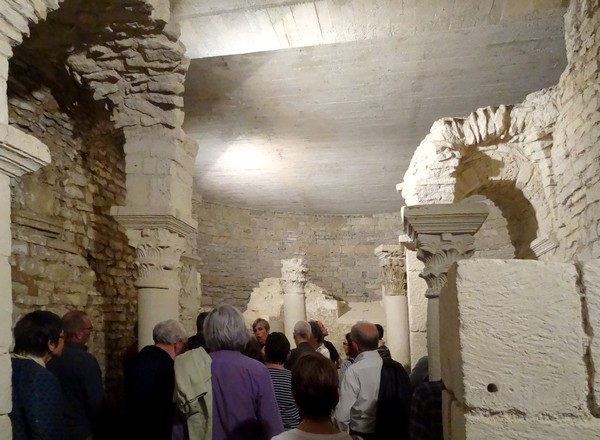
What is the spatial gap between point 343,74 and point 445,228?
4.10 m

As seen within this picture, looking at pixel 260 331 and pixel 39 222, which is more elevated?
pixel 39 222

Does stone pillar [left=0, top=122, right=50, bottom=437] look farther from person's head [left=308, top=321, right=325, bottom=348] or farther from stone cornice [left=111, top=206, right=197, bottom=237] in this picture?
person's head [left=308, top=321, right=325, bottom=348]

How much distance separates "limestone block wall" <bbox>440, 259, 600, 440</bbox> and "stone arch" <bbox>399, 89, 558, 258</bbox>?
600cm

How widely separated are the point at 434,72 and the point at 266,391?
21.9 feet

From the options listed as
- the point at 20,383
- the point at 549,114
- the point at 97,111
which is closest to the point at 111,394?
the point at 97,111

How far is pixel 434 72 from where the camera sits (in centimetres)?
809

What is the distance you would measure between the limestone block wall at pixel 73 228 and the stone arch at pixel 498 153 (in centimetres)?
435

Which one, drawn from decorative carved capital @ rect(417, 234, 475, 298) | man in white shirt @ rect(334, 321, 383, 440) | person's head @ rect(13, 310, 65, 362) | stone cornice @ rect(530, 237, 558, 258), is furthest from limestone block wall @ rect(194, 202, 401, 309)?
person's head @ rect(13, 310, 65, 362)

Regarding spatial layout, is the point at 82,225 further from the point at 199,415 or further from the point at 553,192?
the point at 553,192

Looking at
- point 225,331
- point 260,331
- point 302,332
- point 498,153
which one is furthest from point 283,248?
point 225,331

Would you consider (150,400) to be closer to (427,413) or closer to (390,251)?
(427,413)

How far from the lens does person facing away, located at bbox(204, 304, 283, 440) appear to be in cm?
253

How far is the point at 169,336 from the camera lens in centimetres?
356

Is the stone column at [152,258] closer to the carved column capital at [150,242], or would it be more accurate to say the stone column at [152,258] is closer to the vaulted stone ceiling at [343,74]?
the carved column capital at [150,242]
